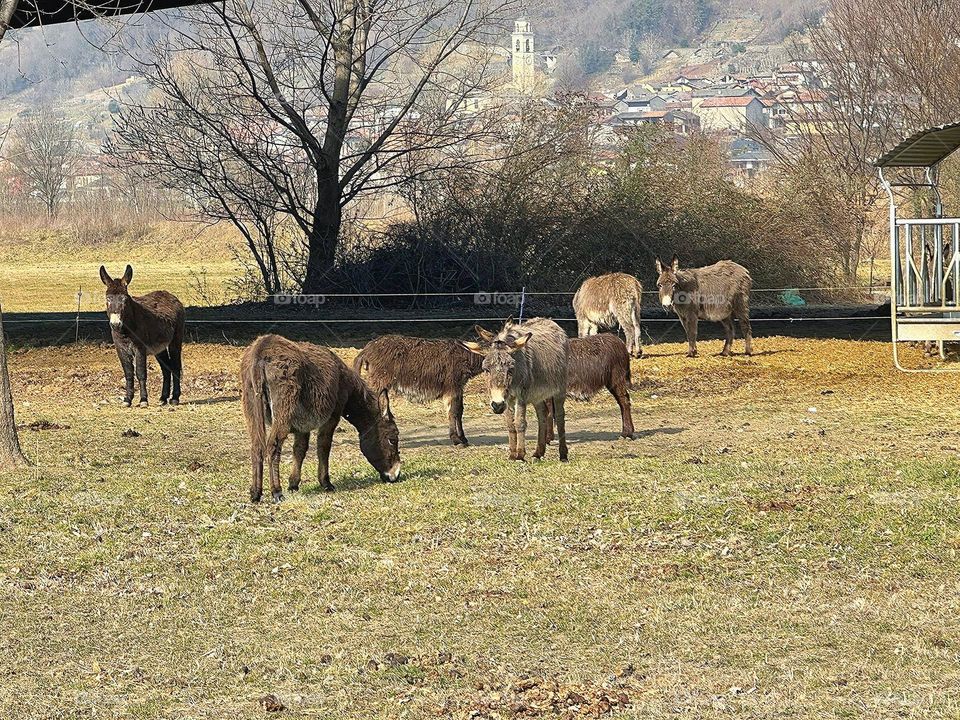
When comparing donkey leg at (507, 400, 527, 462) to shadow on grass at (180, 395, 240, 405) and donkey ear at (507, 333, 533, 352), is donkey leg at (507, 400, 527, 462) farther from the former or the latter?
shadow on grass at (180, 395, 240, 405)

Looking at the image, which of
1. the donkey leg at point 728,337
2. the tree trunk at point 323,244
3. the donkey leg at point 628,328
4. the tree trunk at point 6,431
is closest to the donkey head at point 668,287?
the donkey leg at point 628,328

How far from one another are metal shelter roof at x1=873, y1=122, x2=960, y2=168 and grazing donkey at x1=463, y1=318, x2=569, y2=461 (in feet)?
24.4

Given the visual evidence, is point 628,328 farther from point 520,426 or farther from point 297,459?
point 297,459

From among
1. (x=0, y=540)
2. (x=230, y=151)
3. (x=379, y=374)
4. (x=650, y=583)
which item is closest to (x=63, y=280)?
(x=230, y=151)

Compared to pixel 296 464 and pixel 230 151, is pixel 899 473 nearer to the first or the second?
pixel 296 464

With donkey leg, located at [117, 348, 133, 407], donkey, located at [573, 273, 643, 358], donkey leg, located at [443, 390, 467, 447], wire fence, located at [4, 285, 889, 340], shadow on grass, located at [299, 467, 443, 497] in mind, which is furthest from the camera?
wire fence, located at [4, 285, 889, 340]

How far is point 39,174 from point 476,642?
78.6 metres

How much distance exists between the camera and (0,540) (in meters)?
10.5

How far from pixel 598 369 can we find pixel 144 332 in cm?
679

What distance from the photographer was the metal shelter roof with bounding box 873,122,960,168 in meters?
18.4

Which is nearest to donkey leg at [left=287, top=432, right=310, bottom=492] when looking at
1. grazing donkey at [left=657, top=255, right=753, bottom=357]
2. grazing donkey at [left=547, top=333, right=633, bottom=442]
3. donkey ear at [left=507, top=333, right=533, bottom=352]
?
donkey ear at [left=507, top=333, right=533, bottom=352]

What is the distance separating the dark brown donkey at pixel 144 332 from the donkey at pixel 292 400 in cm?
661

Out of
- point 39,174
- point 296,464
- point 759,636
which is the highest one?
point 39,174

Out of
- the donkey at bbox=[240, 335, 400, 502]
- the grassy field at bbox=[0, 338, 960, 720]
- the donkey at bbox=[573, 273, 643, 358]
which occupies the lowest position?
the grassy field at bbox=[0, 338, 960, 720]
